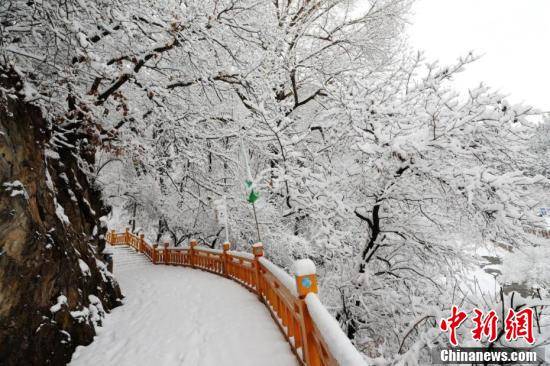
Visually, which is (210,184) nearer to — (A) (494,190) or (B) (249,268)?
(B) (249,268)

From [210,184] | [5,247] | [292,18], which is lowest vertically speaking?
[5,247]

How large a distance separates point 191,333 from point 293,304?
2762 millimetres

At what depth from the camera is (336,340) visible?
90.0 inches

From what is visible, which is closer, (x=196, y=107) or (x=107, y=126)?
(x=107, y=126)

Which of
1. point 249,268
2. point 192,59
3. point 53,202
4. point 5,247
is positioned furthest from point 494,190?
point 53,202

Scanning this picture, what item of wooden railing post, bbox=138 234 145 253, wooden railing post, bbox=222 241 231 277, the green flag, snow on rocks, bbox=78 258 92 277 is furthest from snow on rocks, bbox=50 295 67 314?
wooden railing post, bbox=138 234 145 253

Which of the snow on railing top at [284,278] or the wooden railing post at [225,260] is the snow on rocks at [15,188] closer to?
the snow on railing top at [284,278]

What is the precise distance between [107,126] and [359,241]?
290 inches

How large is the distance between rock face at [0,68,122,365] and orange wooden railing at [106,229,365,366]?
3.80 meters

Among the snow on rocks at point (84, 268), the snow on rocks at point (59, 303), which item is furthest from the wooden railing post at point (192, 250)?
the snow on rocks at point (59, 303)

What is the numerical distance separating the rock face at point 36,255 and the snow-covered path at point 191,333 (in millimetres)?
595

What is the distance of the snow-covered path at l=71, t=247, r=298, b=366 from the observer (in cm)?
478

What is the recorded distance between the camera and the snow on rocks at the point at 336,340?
196 centimetres

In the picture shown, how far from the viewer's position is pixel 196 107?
9.37 meters
